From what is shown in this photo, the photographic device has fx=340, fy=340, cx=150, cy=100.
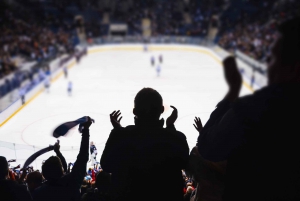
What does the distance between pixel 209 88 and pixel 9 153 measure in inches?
347

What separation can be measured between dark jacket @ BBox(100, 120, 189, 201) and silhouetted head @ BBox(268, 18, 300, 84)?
64 centimetres

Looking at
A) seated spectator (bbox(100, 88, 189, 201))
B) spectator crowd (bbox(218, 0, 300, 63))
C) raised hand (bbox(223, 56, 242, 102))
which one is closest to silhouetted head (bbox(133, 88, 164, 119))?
seated spectator (bbox(100, 88, 189, 201))

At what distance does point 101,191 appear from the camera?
183 cm

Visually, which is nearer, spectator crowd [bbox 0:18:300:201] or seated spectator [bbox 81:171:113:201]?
spectator crowd [bbox 0:18:300:201]

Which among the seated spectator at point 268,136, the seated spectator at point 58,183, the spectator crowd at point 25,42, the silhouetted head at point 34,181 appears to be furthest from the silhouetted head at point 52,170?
the spectator crowd at point 25,42

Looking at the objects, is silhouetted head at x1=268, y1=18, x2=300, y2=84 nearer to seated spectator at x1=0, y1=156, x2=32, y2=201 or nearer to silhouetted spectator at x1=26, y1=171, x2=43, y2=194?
seated spectator at x1=0, y1=156, x2=32, y2=201

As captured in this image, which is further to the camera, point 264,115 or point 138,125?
point 138,125

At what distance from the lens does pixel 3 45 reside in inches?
669

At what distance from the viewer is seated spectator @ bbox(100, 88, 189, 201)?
4.92 ft

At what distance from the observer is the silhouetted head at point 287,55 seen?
99 cm

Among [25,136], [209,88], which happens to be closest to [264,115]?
[25,136]

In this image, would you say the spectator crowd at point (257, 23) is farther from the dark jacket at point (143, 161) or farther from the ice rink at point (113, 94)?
the dark jacket at point (143, 161)

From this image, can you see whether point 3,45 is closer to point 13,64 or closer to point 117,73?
A: point 13,64

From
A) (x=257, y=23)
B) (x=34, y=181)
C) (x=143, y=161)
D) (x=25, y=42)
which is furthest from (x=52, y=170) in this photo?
(x=257, y=23)
